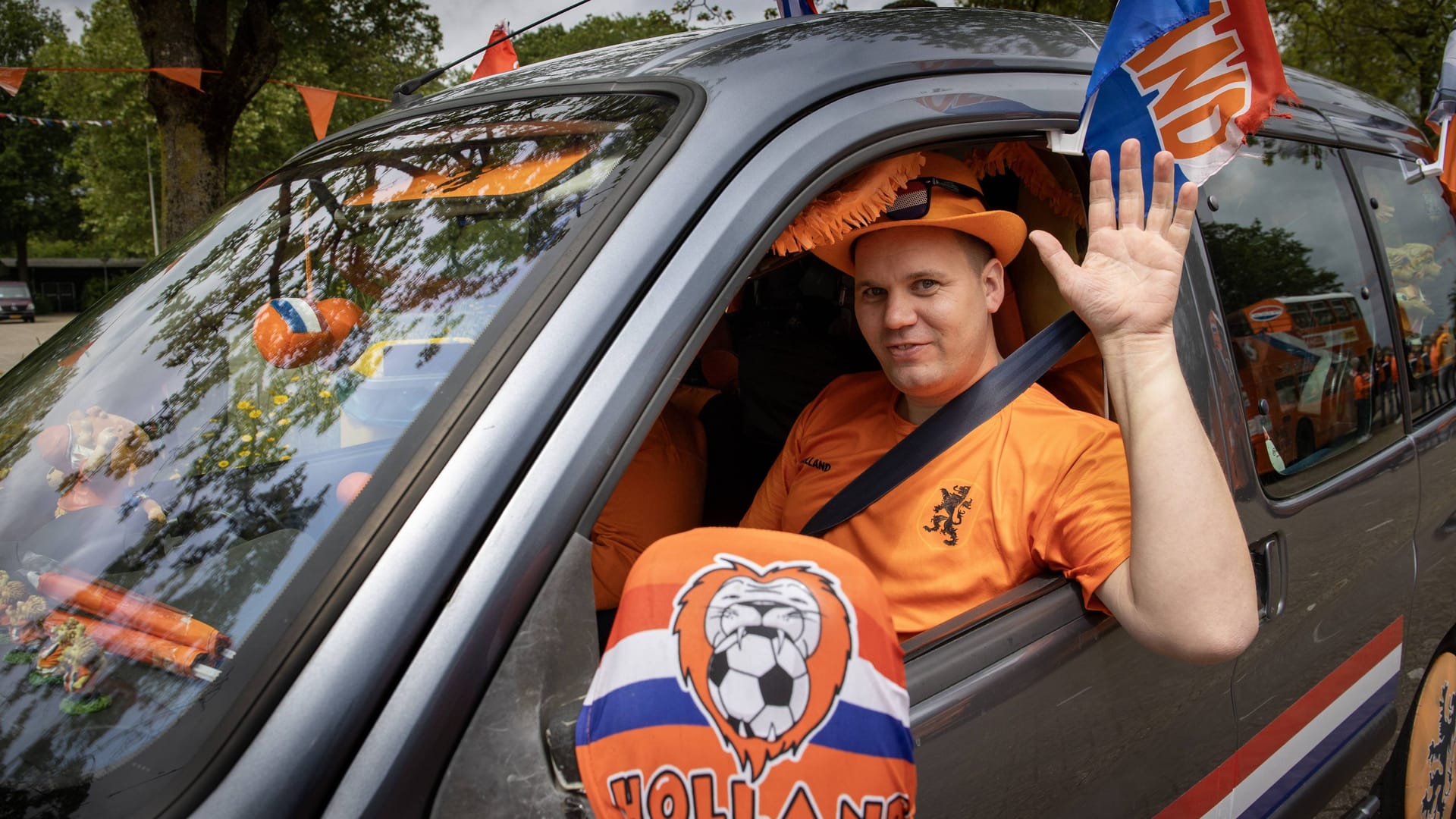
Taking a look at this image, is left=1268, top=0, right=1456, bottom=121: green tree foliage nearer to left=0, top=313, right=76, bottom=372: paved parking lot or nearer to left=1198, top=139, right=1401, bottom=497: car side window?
left=1198, top=139, right=1401, bottom=497: car side window

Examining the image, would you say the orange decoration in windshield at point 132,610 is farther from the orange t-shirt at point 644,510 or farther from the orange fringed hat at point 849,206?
the orange t-shirt at point 644,510

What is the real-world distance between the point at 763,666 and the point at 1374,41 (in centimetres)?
1680

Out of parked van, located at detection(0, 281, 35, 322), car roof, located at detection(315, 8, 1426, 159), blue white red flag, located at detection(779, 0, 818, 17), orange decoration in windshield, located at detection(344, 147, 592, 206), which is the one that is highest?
blue white red flag, located at detection(779, 0, 818, 17)

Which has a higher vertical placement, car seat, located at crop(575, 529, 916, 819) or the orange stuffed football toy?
the orange stuffed football toy

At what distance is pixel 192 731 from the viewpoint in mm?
939

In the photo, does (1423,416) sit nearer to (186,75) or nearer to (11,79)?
(11,79)

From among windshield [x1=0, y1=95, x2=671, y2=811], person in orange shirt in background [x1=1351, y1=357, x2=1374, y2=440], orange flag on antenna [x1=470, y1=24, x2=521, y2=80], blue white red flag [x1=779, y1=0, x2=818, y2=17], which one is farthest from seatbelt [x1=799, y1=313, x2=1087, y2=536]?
orange flag on antenna [x1=470, y1=24, x2=521, y2=80]

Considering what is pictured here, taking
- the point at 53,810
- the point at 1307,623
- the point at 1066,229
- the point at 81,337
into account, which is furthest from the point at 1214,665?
the point at 81,337

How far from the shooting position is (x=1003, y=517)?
59.9 inches

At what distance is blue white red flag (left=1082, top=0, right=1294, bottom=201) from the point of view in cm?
145

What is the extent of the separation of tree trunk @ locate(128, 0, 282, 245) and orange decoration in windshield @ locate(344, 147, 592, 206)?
8969mm

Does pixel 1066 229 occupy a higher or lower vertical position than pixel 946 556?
higher

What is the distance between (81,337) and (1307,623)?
2.31 m

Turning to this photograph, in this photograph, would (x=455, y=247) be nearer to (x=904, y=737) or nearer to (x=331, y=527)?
(x=331, y=527)
